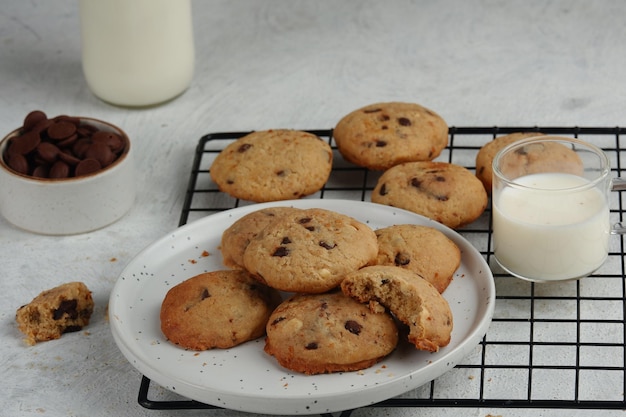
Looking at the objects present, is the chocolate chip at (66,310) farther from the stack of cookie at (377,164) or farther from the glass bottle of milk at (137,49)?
the glass bottle of milk at (137,49)

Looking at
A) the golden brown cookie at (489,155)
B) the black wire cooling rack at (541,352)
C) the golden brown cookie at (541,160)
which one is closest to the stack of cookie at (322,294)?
the black wire cooling rack at (541,352)

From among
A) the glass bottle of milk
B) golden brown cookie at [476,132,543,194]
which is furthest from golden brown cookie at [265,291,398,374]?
the glass bottle of milk

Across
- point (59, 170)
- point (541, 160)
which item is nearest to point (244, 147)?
point (59, 170)

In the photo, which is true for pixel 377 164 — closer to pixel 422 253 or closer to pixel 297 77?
pixel 422 253

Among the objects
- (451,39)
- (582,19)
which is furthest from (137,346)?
(582,19)

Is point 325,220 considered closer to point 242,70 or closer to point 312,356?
point 312,356

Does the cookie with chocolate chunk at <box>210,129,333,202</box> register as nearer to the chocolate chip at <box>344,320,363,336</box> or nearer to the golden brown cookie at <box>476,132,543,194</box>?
the golden brown cookie at <box>476,132,543,194</box>
